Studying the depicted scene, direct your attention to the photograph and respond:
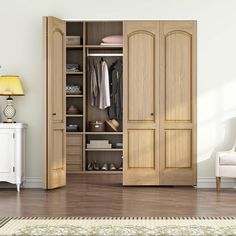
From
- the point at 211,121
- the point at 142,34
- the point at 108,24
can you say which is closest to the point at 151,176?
the point at 211,121

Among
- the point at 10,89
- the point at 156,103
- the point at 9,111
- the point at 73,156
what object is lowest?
the point at 73,156

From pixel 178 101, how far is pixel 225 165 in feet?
3.33

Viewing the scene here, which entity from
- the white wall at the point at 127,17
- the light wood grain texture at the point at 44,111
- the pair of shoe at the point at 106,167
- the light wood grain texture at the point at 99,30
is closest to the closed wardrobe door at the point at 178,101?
the white wall at the point at 127,17

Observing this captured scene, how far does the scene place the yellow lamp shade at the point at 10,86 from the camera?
25.2 ft

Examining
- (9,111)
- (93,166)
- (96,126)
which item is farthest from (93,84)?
(9,111)

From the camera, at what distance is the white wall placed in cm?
805

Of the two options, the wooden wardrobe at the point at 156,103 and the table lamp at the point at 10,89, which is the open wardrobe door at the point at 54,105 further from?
the table lamp at the point at 10,89

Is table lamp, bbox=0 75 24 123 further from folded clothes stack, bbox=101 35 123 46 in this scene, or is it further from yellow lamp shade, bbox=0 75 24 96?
folded clothes stack, bbox=101 35 123 46

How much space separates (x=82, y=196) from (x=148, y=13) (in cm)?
250

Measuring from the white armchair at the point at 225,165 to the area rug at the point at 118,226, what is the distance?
2.09 m

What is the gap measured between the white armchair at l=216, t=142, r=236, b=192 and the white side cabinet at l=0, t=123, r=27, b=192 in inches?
93.0

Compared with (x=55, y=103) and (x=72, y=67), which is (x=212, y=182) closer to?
(x=55, y=103)

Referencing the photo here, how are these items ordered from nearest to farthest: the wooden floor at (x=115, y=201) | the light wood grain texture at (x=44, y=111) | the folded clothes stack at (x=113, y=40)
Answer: the wooden floor at (x=115, y=201)
the light wood grain texture at (x=44, y=111)
the folded clothes stack at (x=113, y=40)

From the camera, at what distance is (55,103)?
792 cm
